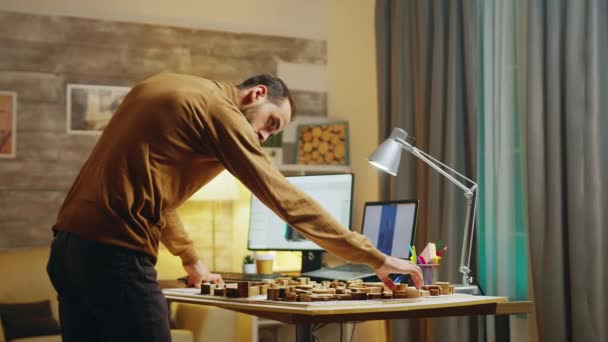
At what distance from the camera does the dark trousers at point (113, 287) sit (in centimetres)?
183

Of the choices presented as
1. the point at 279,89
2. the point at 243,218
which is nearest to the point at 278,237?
the point at 243,218

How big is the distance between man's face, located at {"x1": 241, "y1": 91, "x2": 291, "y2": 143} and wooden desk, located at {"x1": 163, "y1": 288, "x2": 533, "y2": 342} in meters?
0.45

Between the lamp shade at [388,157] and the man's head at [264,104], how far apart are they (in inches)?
29.0

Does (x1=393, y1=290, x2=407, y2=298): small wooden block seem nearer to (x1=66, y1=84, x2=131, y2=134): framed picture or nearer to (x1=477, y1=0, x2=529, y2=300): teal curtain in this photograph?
(x1=477, y1=0, x2=529, y2=300): teal curtain

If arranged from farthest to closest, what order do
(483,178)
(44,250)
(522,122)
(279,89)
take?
(44,250)
(483,178)
(522,122)
(279,89)

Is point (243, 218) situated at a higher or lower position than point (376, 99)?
lower

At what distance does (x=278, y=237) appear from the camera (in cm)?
381

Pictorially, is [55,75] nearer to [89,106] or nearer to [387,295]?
[89,106]

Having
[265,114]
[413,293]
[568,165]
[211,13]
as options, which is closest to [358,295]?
[413,293]

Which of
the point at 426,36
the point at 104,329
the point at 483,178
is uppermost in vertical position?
the point at 426,36

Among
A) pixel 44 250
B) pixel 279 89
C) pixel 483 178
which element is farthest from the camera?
→ pixel 44 250

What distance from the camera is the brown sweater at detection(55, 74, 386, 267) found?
6.07 ft

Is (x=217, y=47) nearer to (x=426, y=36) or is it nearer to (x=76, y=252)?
(x=426, y=36)

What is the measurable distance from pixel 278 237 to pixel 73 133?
4.50 feet
